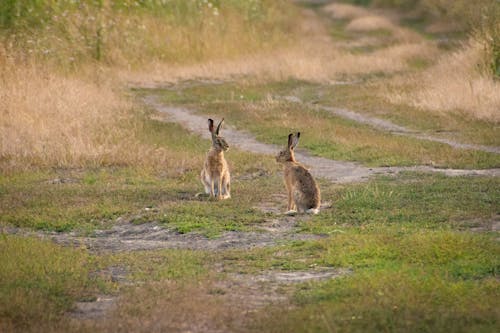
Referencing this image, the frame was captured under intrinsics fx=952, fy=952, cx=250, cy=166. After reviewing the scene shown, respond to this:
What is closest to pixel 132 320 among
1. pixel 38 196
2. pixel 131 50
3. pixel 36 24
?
pixel 38 196

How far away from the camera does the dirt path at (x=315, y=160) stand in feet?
50.8

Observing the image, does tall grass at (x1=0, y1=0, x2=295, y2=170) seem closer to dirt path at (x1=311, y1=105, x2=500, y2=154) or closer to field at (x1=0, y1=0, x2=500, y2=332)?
field at (x1=0, y1=0, x2=500, y2=332)

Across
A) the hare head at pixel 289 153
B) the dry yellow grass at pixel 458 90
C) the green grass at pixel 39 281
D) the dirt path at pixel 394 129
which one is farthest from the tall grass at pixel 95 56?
the dry yellow grass at pixel 458 90

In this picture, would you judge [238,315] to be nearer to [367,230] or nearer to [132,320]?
[132,320]

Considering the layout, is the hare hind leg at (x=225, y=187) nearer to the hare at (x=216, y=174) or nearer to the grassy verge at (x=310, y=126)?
the hare at (x=216, y=174)

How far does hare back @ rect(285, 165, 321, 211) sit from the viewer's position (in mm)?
11703

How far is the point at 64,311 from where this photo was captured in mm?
7539

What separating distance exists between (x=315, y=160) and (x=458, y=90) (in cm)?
763

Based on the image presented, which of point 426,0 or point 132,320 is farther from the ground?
point 426,0

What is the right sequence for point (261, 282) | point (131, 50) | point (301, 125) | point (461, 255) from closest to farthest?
1. point (261, 282)
2. point (461, 255)
3. point (301, 125)
4. point (131, 50)

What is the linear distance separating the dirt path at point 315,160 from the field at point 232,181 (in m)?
0.08

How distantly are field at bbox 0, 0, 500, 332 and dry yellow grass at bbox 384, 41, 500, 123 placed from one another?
0.08 meters

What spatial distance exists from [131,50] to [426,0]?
26326 millimetres

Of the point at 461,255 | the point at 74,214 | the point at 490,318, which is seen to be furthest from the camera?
the point at 74,214
